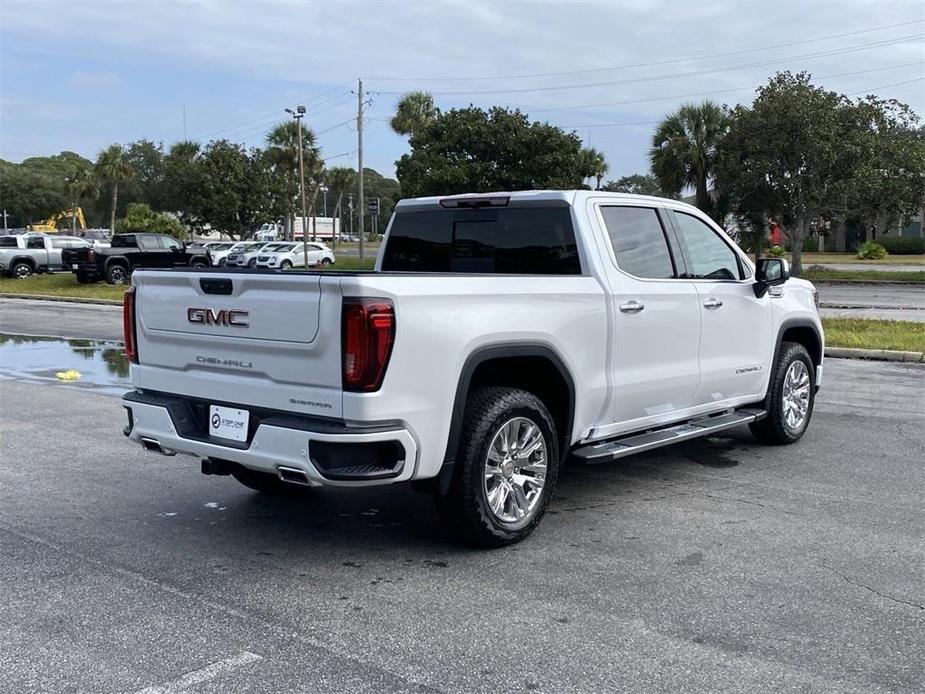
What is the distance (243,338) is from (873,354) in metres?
10.8

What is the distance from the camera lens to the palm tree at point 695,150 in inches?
1363

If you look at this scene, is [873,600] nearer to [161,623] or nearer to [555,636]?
[555,636]

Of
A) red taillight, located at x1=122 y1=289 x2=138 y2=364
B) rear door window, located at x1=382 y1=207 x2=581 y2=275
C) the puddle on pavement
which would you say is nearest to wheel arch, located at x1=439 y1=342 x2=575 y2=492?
rear door window, located at x1=382 y1=207 x2=581 y2=275

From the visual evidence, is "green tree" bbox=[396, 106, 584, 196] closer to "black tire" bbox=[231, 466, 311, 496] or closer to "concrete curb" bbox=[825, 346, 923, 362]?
"concrete curb" bbox=[825, 346, 923, 362]

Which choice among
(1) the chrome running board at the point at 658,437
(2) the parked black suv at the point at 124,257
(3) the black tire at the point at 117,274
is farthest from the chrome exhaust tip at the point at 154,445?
(3) the black tire at the point at 117,274

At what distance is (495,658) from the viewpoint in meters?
3.63

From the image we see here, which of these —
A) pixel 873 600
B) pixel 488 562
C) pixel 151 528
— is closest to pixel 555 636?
pixel 488 562

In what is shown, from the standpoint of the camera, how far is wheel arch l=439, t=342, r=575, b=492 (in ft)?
15.0

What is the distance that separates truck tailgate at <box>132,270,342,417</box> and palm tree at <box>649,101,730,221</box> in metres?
31.5

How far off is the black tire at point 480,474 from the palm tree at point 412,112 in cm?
5187

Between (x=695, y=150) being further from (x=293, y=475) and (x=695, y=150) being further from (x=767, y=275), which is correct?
(x=293, y=475)

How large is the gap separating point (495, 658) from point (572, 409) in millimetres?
1912

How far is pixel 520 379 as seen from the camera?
206 inches

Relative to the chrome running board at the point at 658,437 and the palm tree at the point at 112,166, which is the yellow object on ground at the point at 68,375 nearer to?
the chrome running board at the point at 658,437
